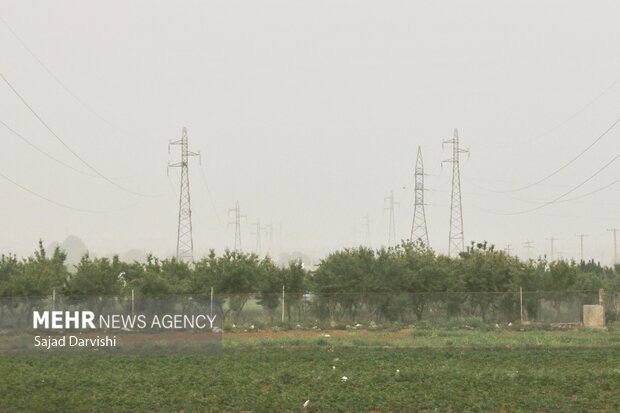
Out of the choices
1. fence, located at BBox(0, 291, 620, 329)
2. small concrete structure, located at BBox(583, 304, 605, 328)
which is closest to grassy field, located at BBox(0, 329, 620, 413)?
small concrete structure, located at BBox(583, 304, 605, 328)

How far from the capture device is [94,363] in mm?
31953

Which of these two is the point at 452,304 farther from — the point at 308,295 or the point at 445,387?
the point at 445,387

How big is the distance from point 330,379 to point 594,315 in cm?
2909

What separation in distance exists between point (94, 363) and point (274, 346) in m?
9.64

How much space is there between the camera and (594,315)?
5072 centimetres

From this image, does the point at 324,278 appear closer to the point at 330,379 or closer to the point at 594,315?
the point at 594,315

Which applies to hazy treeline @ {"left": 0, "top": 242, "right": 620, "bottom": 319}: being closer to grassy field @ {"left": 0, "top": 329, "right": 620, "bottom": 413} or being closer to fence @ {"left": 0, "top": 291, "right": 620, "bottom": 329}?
fence @ {"left": 0, "top": 291, "right": 620, "bottom": 329}

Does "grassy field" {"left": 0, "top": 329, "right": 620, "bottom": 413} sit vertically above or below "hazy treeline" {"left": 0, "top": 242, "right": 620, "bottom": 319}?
below

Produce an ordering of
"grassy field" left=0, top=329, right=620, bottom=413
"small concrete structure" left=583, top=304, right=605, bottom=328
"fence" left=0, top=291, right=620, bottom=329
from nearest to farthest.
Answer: "grassy field" left=0, top=329, right=620, bottom=413 < "small concrete structure" left=583, top=304, right=605, bottom=328 < "fence" left=0, top=291, right=620, bottom=329

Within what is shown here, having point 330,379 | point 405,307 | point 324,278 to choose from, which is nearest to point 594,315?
point 405,307

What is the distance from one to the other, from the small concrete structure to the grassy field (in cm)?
1218

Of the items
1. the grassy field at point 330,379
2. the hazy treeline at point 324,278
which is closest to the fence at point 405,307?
the hazy treeline at point 324,278

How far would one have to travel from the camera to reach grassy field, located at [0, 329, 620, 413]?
72.6ft

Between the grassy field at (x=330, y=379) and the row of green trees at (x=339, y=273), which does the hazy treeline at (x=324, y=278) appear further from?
the grassy field at (x=330, y=379)
